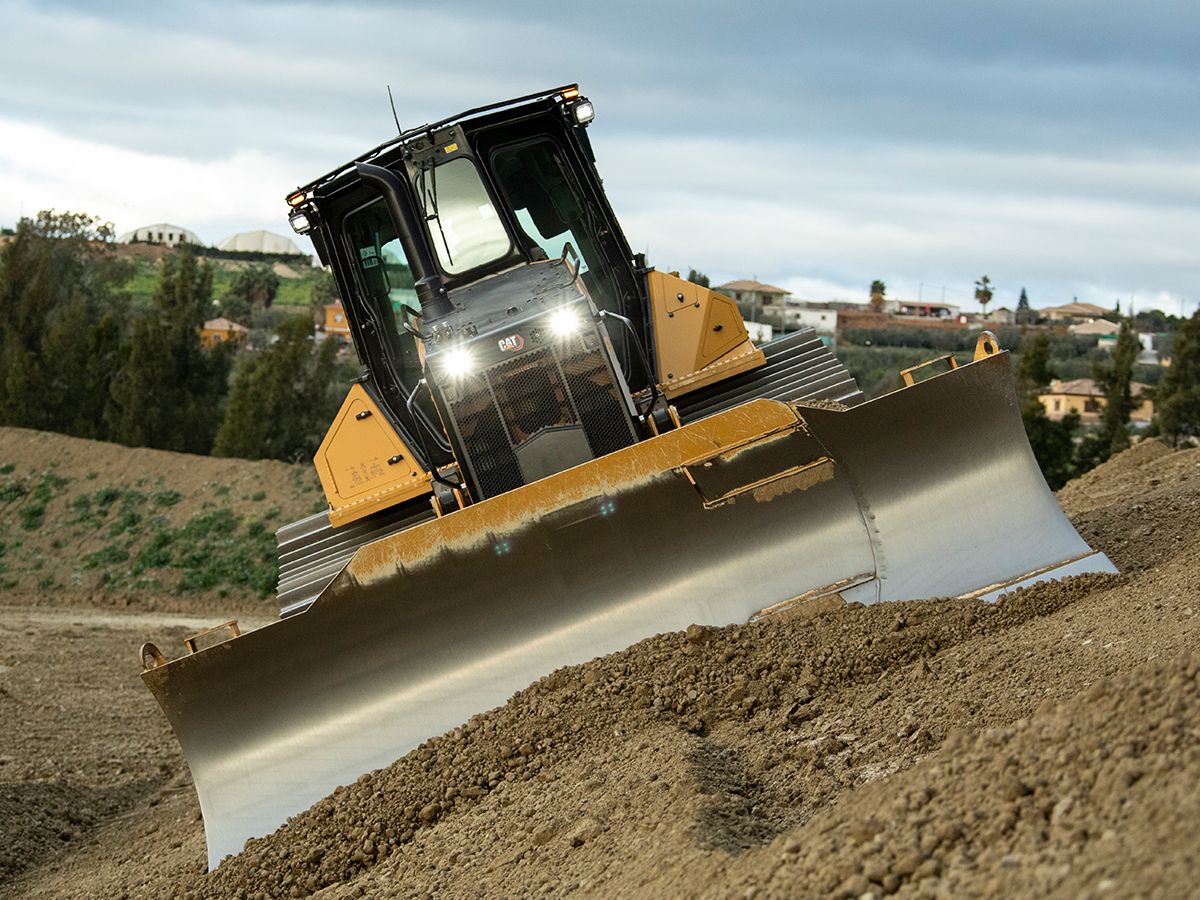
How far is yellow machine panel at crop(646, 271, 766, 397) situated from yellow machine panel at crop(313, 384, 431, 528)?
158 centimetres

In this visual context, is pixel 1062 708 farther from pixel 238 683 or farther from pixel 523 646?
pixel 238 683

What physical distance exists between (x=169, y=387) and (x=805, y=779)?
2552 centimetres

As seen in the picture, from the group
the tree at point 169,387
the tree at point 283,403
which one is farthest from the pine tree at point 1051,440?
the tree at point 169,387


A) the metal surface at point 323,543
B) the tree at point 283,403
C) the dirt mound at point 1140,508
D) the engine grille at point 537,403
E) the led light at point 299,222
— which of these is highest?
the tree at point 283,403

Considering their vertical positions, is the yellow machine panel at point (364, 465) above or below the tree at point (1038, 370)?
above

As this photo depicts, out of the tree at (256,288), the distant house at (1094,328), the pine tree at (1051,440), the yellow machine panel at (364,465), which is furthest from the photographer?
the distant house at (1094,328)

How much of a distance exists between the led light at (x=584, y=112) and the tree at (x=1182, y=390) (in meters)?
27.3

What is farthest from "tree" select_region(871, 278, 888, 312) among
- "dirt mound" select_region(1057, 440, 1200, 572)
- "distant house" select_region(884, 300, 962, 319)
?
"dirt mound" select_region(1057, 440, 1200, 572)

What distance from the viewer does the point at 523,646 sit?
645cm

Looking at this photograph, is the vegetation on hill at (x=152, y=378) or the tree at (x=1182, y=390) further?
the tree at (x=1182, y=390)

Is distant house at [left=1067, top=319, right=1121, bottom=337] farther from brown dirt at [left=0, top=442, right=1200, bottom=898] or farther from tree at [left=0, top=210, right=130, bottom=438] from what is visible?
brown dirt at [left=0, top=442, right=1200, bottom=898]

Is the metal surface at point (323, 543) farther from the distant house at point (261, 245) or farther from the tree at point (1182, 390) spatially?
the distant house at point (261, 245)

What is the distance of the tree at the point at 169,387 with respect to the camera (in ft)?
91.4

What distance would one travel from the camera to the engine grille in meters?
7.09
